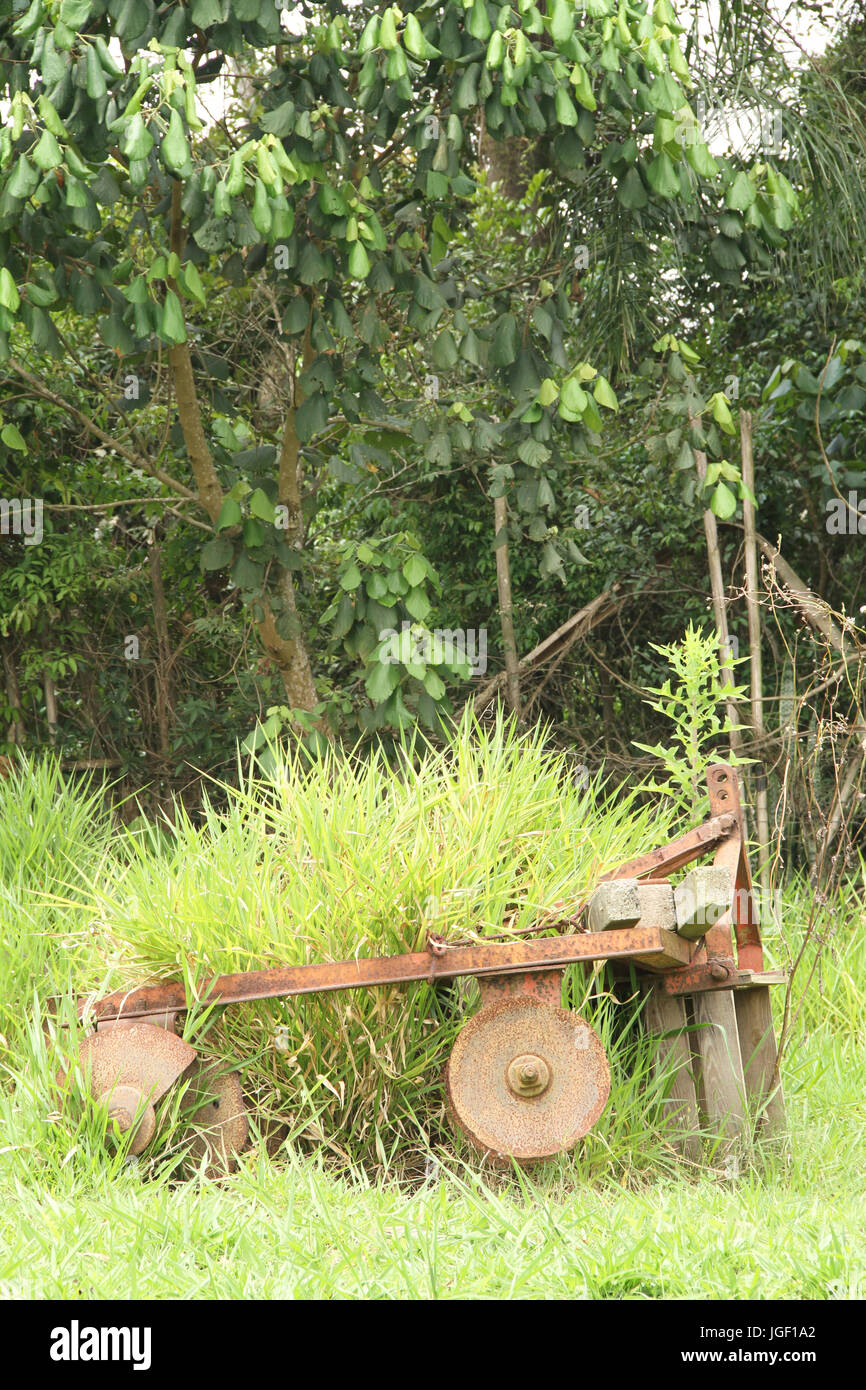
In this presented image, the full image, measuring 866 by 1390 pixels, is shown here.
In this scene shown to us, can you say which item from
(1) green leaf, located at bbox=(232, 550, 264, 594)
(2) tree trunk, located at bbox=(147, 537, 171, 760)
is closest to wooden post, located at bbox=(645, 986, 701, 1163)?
(1) green leaf, located at bbox=(232, 550, 264, 594)

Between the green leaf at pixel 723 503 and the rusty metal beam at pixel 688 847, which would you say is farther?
the green leaf at pixel 723 503

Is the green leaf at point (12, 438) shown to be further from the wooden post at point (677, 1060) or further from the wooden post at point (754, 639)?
the wooden post at point (677, 1060)

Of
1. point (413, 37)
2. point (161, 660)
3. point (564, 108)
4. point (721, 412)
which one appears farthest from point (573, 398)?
point (161, 660)

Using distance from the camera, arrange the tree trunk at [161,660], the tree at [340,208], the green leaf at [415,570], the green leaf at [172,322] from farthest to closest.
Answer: the tree trunk at [161,660] → the green leaf at [415,570] → the green leaf at [172,322] → the tree at [340,208]

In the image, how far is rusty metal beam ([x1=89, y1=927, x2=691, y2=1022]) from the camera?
231cm

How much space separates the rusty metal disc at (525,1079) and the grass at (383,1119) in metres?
0.09

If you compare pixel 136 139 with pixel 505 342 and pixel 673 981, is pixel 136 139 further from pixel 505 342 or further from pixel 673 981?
pixel 673 981

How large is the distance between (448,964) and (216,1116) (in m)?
0.58

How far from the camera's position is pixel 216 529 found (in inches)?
160

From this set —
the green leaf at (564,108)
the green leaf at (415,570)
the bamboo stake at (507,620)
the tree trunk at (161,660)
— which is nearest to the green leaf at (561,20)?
the green leaf at (564,108)

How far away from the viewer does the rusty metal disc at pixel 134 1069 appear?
2289 millimetres

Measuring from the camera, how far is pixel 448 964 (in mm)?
2363

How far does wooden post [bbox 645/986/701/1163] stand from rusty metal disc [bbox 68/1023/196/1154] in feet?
3.23

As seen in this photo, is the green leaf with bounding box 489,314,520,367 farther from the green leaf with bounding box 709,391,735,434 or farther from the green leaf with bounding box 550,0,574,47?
the green leaf with bounding box 550,0,574,47
